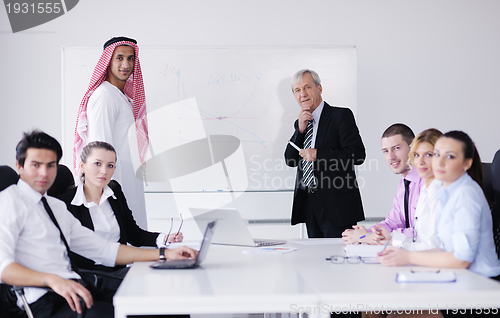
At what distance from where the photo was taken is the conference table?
4.29 ft

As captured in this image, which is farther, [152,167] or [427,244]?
[152,167]

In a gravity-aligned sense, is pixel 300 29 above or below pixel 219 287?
above

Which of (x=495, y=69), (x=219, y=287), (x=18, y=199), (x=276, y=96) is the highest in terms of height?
(x=495, y=69)

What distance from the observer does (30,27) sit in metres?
3.90

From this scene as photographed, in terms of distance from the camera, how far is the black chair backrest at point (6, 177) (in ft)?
6.02

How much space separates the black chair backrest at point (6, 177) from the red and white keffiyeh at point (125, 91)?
819mm

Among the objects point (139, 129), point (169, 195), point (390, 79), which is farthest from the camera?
point (390, 79)

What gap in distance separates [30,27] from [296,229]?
279 centimetres

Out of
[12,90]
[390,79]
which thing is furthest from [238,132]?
[12,90]

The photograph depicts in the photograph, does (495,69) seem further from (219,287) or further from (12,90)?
(12,90)

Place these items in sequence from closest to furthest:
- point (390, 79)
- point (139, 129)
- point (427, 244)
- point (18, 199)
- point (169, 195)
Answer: point (18, 199), point (427, 244), point (139, 129), point (169, 195), point (390, 79)

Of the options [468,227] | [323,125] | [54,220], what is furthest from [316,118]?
[54,220]

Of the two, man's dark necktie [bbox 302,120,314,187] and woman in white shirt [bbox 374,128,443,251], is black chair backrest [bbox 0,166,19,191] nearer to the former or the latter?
woman in white shirt [bbox 374,128,443,251]

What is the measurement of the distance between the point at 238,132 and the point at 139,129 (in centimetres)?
112
